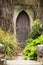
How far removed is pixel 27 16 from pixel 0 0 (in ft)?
13.6

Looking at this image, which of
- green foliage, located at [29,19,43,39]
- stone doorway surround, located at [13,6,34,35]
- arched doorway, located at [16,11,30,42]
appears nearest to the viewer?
green foliage, located at [29,19,43,39]

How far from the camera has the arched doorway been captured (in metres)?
20.7

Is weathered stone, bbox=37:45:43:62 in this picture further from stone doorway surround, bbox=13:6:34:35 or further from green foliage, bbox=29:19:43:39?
stone doorway surround, bbox=13:6:34:35

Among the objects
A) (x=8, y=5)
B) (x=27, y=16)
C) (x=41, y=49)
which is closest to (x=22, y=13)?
(x=27, y=16)

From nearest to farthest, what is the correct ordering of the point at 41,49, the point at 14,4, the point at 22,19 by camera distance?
the point at 41,49 → the point at 14,4 → the point at 22,19

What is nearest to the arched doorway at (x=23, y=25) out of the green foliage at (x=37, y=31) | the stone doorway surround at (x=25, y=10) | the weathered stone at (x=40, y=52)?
the stone doorway surround at (x=25, y=10)

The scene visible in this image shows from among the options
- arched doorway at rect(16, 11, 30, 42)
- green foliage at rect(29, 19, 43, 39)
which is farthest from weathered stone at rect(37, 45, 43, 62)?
arched doorway at rect(16, 11, 30, 42)

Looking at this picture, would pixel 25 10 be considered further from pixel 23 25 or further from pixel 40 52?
pixel 40 52

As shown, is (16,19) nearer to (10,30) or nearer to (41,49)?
(10,30)

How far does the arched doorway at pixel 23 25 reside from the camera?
67.8 feet

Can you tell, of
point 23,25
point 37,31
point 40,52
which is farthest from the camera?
point 23,25

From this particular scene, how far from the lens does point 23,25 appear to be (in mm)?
20859

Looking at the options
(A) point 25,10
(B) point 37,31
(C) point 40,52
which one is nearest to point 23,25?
(A) point 25,10

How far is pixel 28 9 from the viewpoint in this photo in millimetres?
20453
